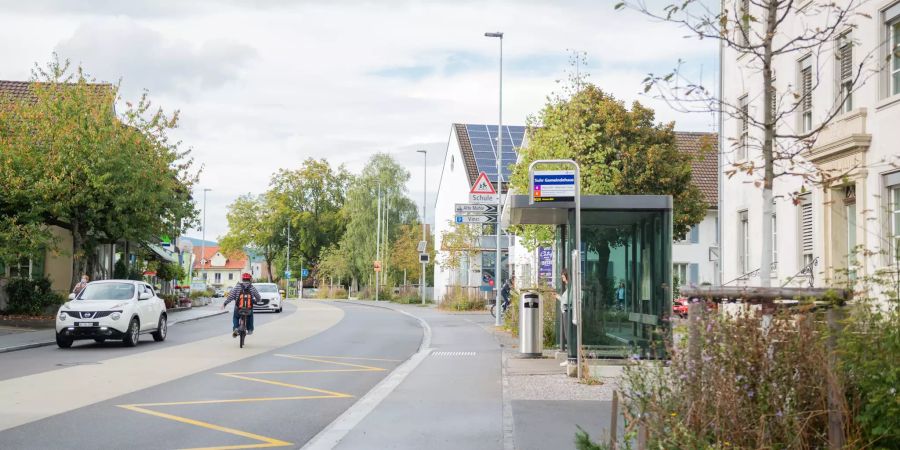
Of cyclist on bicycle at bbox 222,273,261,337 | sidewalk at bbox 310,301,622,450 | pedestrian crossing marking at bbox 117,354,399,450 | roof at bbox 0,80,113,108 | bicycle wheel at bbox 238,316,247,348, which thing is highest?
roof at bbox 0,80,113,108

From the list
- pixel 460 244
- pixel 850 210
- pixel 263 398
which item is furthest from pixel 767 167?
pixel 460 244

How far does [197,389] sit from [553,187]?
5957mm

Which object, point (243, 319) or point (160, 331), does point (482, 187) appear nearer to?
point (243, 319)

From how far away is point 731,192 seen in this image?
2711 cm

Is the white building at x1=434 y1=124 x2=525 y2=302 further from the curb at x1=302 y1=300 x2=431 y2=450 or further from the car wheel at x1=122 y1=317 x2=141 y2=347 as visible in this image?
the curb at x1=302 y1=300 x2=431 y2=450

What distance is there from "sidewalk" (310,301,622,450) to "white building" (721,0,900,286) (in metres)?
5.17

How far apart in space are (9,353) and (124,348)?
251cm

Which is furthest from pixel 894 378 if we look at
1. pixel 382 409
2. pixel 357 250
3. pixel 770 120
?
pixel 357 250

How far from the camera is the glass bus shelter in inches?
584

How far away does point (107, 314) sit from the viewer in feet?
70.5

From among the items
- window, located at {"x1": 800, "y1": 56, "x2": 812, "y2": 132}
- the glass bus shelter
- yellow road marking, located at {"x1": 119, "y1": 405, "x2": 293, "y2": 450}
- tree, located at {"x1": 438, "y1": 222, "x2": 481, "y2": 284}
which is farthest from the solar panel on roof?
yellow road marking, located at {"x1": 119, "y1": 405, "x2": 293, "y2": 450}

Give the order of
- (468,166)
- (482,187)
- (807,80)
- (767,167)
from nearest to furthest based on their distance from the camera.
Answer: (767,167)
(807,80)
(482,187)
(468,166)

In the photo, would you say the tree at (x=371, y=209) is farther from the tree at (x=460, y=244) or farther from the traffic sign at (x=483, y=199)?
the traffic sign at (x=483, y=199)

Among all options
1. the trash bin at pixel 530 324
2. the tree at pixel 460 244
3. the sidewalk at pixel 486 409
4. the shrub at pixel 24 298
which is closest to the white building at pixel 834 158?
the trash bin at pixel 530 324
